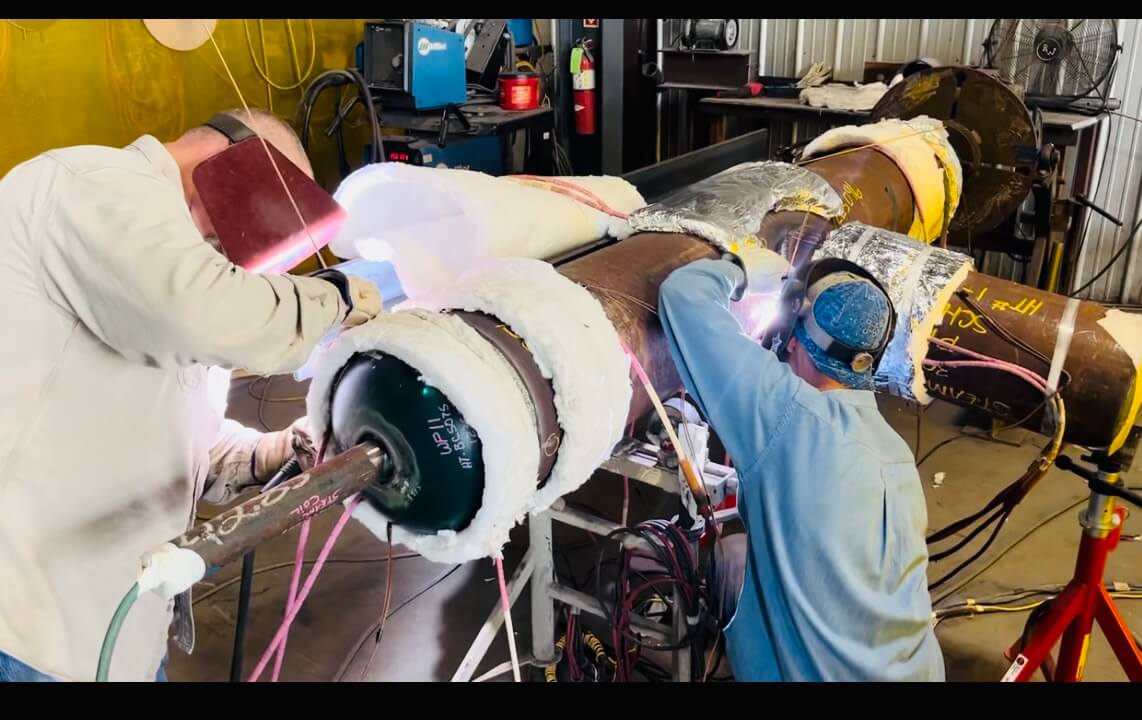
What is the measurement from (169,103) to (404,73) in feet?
4.27

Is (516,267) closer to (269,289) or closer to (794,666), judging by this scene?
(269,289)

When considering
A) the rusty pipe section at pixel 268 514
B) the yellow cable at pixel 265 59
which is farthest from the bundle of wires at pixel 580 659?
the yellow cable at pixel 265 59

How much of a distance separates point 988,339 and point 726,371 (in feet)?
1.75

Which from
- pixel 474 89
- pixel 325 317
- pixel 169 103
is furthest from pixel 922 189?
pixel 169 103

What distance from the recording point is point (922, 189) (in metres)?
2.44

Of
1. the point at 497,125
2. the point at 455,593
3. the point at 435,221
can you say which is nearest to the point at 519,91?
the point at 497,125

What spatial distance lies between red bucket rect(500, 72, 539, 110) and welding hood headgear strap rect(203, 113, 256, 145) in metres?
2.97

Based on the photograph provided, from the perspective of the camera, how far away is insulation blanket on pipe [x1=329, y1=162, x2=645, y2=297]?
1505 mm

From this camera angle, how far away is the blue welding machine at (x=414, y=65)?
391cm

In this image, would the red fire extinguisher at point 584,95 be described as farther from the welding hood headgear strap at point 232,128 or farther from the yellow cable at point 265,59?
the welding hood headgear strap at point 232,128

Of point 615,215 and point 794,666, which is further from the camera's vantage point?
point 615,215

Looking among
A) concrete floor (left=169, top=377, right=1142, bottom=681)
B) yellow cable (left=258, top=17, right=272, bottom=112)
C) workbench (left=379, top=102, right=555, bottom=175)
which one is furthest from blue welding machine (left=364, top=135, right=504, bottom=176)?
concrete floor (left=169, top=377, right=1142, bottom=681)

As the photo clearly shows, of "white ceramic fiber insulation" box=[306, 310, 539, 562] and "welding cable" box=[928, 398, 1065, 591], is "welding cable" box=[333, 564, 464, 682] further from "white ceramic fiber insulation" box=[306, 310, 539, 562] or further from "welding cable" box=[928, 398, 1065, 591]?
"welding cable" box=[928, 398, 1065, 591]

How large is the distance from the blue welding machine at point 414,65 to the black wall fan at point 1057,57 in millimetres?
2452
